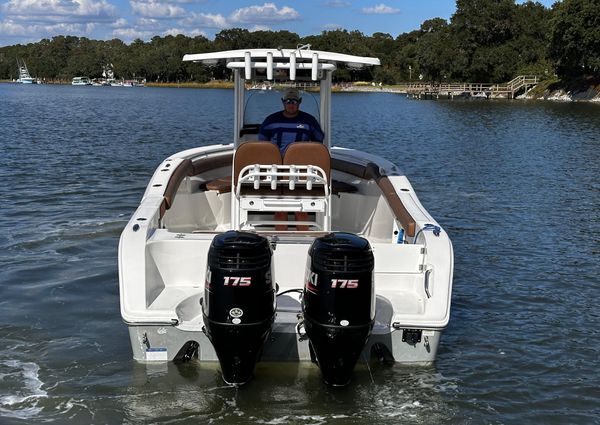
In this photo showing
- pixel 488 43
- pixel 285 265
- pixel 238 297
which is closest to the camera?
pixel 238 297

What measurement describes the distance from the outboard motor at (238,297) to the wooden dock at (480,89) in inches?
2766

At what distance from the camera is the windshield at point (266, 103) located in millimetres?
8047

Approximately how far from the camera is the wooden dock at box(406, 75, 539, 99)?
7112 centimetres

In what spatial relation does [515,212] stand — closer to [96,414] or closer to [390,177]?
[390,177]

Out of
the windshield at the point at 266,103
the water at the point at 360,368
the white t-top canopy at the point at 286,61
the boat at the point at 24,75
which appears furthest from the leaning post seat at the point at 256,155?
the boat at the point at 24,75

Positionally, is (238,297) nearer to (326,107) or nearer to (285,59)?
(285,59)

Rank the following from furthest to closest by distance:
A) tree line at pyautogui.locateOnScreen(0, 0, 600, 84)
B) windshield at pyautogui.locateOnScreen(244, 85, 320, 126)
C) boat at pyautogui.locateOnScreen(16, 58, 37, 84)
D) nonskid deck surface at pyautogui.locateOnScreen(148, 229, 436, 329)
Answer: boat at pyautogui.locateOnScreen(16, 58, 37, 84), tree line at pyautogui.locateOnScreen(0, 0, 600, 84), windshield at pyautogui.locateOnScreen(244, 85, 320, 126), nonskid deck surface at pyautogui.locateOnScreen(148, 229, 436, 329)

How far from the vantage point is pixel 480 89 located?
74.1m

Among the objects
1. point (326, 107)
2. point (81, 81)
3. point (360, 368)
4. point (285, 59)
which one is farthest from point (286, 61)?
point (81, 81)

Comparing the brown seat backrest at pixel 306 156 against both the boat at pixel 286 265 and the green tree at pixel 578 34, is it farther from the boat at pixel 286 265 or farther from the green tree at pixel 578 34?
the green tree at pixel 578 34

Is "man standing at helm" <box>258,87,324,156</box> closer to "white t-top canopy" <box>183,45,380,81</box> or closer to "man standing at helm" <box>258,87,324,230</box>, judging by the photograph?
"man standing at helm" <box>258,87,324,230</box>

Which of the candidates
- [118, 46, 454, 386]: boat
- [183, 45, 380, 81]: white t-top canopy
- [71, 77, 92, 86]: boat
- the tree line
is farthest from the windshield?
[71, 77, 92, 86]: boat

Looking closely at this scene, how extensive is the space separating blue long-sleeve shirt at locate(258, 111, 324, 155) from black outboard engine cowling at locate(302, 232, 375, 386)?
308 cm

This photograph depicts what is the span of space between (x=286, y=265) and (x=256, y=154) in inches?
56.8
